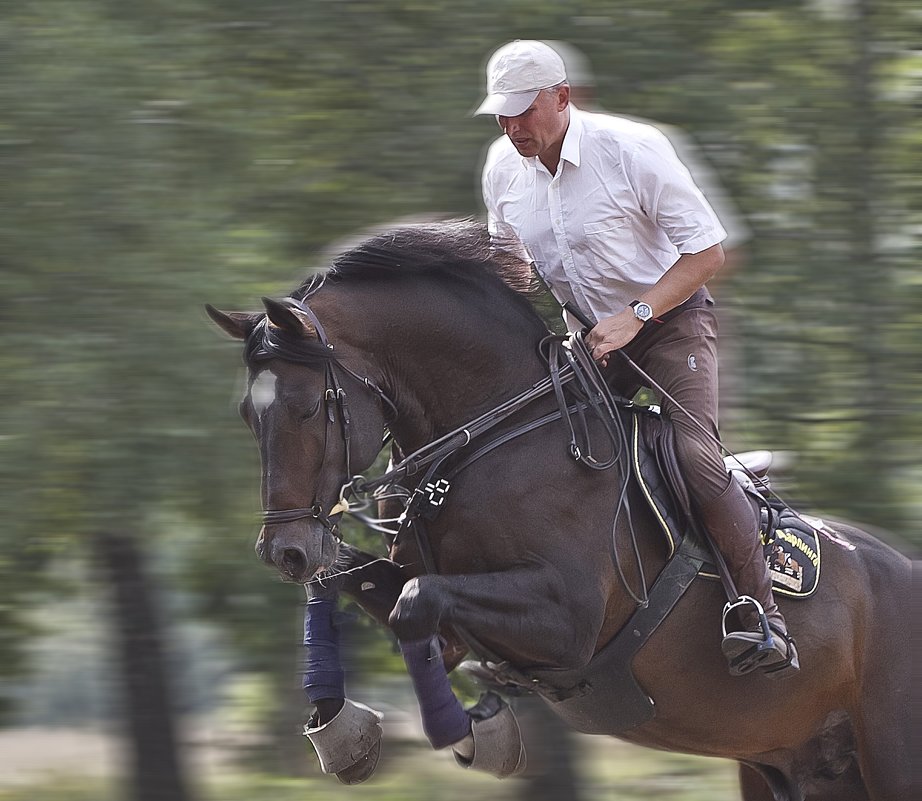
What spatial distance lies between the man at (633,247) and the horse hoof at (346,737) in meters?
1.16

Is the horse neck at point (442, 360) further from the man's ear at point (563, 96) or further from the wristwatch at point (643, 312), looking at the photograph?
the man's ear at point (563, 96)

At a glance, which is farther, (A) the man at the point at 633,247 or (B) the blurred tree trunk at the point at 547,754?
(B) the blurred tree trunk at the point at 547,754

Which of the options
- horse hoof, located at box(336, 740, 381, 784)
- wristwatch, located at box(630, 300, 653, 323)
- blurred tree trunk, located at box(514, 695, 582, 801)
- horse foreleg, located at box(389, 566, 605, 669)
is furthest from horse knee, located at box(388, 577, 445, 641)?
blurred tree trunk, located at box(514, 695, 582, 801)

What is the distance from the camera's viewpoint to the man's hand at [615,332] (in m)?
4.40

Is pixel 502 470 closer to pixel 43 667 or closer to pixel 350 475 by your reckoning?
pixel 350 475

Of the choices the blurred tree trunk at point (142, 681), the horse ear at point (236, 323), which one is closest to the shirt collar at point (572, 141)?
the horse ear at point (236, 323)

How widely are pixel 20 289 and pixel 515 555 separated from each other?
124 inches

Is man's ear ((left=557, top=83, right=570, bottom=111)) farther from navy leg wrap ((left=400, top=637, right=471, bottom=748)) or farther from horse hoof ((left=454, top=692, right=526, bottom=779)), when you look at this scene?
horse hoof ((left=454, top=692, right=526, bottom=779))

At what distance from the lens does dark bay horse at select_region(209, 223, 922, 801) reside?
4031mm

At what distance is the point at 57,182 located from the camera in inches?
251

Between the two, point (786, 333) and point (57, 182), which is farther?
point (786, 333)

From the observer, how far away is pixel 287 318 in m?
3.97

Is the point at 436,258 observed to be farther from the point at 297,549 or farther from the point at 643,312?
the point at 297,549

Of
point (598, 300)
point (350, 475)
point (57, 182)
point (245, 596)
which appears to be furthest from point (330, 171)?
point (350, 475)
